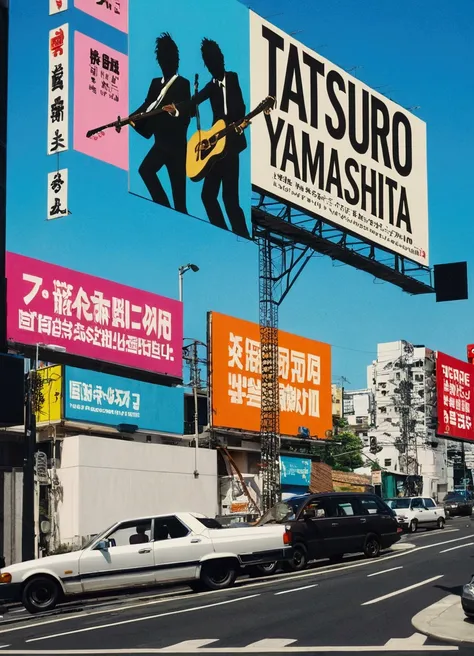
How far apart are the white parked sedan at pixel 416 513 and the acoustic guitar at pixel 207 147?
652 inches

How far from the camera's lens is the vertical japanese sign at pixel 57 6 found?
120ft

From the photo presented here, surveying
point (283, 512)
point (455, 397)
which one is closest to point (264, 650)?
point (283, 512)

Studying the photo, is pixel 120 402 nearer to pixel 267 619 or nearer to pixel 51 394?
pixel 51 394

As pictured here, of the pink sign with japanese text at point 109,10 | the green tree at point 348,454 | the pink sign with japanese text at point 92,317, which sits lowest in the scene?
the green tree at point 348,454

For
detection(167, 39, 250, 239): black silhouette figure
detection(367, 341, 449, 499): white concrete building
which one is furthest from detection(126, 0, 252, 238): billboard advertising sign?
detection(367, 341, 449, 499): white concrete building

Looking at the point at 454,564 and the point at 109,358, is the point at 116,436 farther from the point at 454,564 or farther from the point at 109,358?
the point at 454,564

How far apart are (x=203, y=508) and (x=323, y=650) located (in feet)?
121

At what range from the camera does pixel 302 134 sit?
47.7 metres

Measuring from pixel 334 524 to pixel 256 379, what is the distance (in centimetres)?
2782

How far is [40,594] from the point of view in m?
20.4

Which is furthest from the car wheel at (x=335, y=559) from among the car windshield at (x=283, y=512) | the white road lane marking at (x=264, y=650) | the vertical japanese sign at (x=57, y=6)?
the vertical japanese sign at (x=57, y=6)

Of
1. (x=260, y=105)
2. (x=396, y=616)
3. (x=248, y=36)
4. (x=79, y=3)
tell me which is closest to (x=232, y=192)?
(x=260, y=105)

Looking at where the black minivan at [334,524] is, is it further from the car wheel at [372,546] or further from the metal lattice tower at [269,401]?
the metal lattice tower at [269,401]

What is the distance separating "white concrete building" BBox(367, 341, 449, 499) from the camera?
4496 inches
